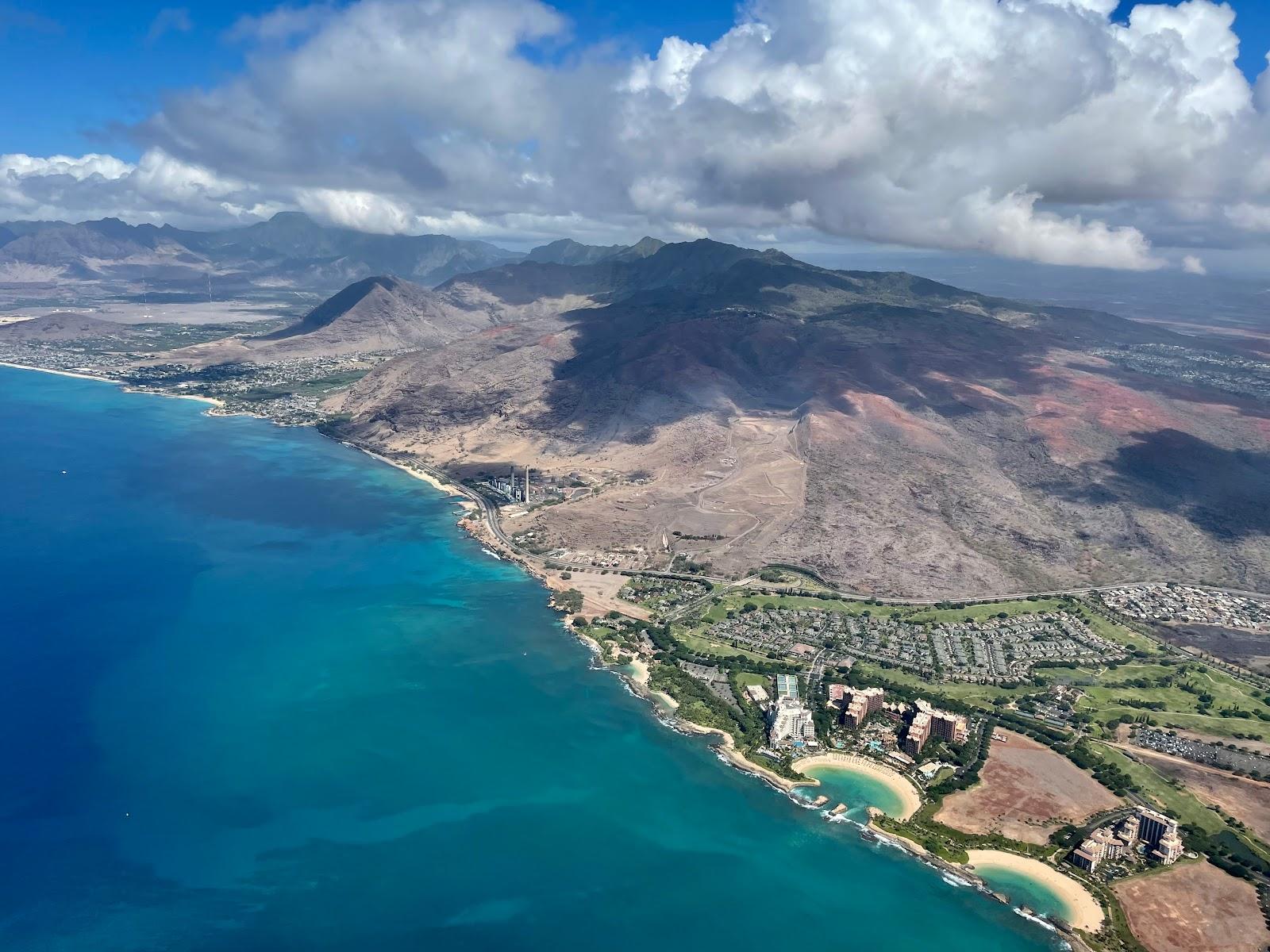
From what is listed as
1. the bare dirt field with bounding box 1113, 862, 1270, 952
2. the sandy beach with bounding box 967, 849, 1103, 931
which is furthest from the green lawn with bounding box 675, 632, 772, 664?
the bare dirt field with bounding box 1113, 862, 1270, 952

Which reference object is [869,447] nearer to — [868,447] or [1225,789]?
[868,447]

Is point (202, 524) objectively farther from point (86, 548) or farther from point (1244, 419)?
point (1244, 419)

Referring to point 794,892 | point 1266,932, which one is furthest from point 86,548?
point 1266,932

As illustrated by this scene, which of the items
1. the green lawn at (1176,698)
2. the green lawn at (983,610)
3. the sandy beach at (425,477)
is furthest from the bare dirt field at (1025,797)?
the sandy beach at (425,477)

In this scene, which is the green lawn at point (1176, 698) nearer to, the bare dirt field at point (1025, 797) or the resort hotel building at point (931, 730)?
the bare dirt field at point (1025, 797)

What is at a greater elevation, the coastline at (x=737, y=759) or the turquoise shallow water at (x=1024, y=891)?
the coastline at (x=737, y=759)

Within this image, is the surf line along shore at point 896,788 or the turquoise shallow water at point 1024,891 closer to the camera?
the turquoise shallow water at point 1024,891
